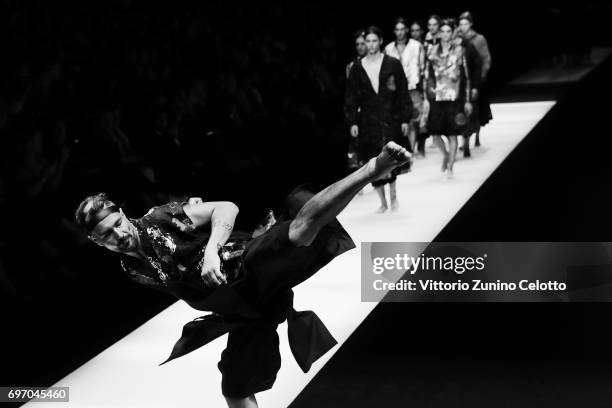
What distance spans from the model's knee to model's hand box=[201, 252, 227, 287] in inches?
9.3

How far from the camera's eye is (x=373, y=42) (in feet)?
23.1

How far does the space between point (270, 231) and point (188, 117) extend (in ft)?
15.7

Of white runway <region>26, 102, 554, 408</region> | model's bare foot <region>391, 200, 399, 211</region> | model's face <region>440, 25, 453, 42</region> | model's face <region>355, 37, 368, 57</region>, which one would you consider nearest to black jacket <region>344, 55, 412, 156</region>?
model's face <region>355, 37, 368, 57</region>

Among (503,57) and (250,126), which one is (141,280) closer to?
(250,126)

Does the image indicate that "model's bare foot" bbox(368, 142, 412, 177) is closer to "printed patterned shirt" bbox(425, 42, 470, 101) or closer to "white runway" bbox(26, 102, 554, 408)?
"white runway" bbox(26, 102, 554, 408)

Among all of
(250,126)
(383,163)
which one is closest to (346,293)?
(383,163)

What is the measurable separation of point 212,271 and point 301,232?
0.99ft

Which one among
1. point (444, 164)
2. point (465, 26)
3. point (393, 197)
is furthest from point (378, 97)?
point (465, 26)

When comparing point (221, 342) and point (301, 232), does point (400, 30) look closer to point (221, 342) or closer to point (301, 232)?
point (221, 342)

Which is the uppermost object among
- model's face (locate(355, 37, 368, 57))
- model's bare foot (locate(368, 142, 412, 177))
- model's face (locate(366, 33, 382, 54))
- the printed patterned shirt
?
model's bare foot (locate(368, 142, 412, 177))

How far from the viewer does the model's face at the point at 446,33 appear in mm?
8359

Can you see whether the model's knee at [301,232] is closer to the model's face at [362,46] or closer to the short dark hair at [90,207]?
the short dark hair at [90,207]

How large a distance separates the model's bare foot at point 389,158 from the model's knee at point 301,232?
40cm

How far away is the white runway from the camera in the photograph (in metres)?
4.29
